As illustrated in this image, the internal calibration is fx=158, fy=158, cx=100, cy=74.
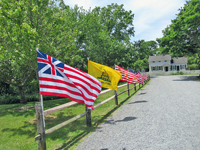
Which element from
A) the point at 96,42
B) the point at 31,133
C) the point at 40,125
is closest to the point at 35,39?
the point at 31,133

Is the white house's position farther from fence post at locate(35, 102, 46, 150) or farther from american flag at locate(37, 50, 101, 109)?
fence post at locate(35, 102, 46, 150)

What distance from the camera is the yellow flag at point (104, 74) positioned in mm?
7145

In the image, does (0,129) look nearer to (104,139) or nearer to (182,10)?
(104,139)

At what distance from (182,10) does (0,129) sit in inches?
1284

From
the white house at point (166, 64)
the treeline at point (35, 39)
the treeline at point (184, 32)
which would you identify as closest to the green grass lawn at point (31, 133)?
the treeline at point (35, 39)

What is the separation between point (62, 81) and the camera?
175 inches

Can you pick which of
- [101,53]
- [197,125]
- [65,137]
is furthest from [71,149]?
[101,53]

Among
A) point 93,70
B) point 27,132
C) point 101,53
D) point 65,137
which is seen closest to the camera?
point 65,137

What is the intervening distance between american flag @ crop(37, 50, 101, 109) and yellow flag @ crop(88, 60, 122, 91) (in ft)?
5.00

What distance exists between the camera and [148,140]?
4605 millimetres

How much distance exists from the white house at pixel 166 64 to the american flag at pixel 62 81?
5620 centimetres

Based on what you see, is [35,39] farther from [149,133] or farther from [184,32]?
[184,32]

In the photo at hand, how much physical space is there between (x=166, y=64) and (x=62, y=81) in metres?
57.6

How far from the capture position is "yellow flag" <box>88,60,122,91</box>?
7.14 m
